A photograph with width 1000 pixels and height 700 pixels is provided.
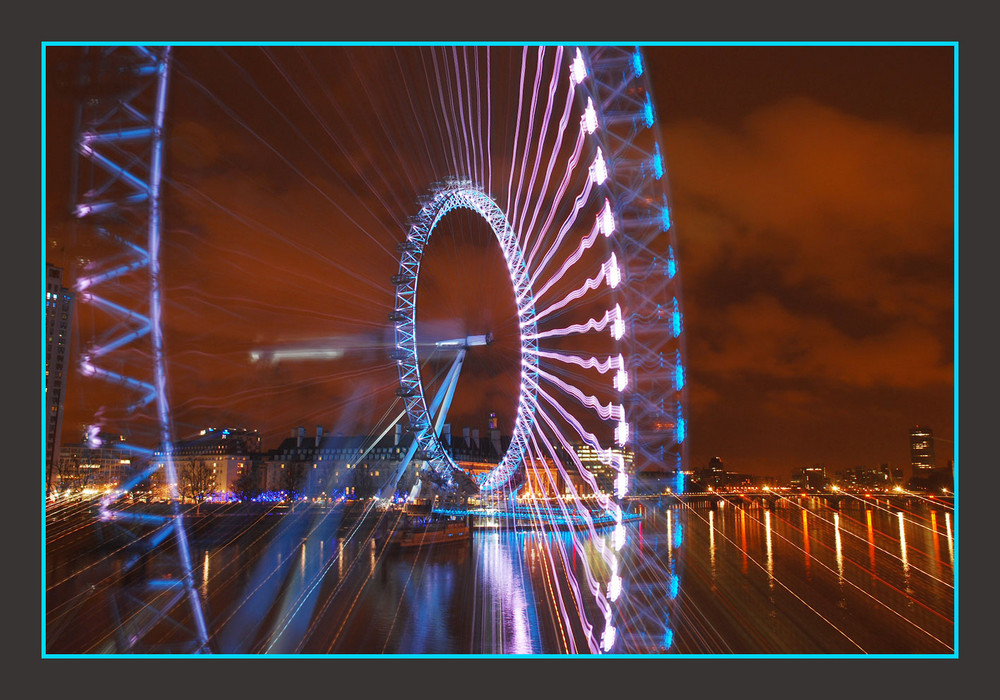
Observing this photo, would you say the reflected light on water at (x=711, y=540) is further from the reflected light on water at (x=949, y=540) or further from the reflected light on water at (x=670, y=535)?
the reflected light on water at (x=949, y=540)

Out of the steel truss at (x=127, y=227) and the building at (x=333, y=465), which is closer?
the steel truss at (x=127, y=227)

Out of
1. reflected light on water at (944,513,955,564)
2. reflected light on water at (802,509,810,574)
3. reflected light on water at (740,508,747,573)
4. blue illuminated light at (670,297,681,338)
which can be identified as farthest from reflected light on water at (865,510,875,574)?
blue illuminated light at (670,297,681,338)

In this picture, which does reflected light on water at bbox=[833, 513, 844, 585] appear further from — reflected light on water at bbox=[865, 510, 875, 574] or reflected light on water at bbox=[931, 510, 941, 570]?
reflected light on water at bbox=[931, 510, 941, 570]

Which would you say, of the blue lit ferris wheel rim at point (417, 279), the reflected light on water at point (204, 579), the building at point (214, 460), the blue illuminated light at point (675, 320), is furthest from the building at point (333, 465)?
the blue illuminated light at point (675, 320)

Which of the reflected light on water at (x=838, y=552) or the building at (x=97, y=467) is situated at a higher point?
the building at (x=97, y=467)

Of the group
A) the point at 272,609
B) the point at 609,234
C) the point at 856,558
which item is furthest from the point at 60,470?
the point at 856,558
